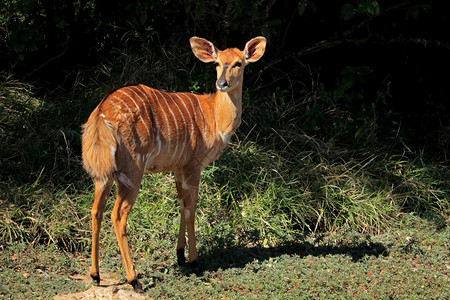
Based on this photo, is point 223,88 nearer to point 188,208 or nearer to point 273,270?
point 188,208

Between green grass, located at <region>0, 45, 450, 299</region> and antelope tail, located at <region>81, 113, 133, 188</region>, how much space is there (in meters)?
0.89

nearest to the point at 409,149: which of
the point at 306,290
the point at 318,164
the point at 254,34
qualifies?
the point at 318,164

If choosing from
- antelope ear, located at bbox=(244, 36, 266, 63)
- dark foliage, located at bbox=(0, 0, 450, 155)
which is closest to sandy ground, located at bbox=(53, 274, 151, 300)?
antelope ear, located at bbox=(244, 36, 266, 63)

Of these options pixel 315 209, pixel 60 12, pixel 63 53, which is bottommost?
pixel 315 209

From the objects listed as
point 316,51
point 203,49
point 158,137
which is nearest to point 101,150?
point 158,137

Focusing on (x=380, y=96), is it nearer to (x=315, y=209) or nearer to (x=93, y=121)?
(x=315, y=209)

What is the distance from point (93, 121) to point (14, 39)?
2.46m

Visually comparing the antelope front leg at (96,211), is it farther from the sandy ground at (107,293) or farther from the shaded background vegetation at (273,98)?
the shaded background vegetation at (273,98)

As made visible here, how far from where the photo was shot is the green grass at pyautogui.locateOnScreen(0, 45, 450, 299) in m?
5.08

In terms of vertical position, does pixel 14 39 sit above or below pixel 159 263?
above

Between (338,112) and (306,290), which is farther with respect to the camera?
(338,112)

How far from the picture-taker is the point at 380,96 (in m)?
7.77

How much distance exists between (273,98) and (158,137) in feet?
8.78

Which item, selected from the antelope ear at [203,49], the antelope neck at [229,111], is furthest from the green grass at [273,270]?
the antelope ear at [203,49]
